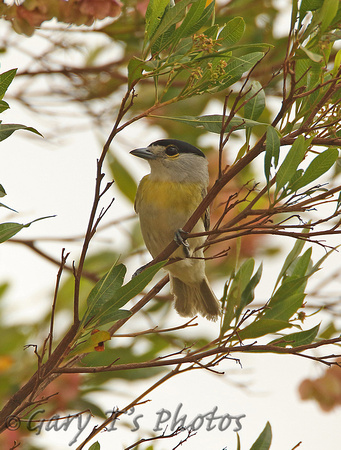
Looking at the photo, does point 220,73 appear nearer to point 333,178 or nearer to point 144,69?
point 144,69

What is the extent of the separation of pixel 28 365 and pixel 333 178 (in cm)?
223

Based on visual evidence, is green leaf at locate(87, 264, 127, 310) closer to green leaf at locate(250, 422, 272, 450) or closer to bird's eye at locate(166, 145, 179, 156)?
green leaf at locate(250, 422, 272, 450)

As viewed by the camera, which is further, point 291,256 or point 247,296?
point 291,256

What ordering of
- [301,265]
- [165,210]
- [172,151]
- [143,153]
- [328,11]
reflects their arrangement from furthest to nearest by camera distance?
[172,151], [143,153], [165,210], [301,265], [328,11]

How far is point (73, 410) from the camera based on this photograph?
12.3 ft

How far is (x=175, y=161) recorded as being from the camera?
4387 millimetres

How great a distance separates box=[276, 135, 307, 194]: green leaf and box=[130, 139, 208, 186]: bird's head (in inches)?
83.4

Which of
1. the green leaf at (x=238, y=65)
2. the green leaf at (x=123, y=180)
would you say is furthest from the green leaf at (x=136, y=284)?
the green leaf at (x=123, y=180)

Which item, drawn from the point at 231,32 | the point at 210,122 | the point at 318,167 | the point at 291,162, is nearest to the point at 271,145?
the point at 291,162

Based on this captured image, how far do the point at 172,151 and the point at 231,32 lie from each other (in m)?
2.32

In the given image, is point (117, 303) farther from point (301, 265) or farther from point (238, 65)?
point (238, 65)

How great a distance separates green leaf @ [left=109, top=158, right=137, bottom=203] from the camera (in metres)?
4.61

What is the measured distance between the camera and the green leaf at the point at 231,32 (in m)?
2.20

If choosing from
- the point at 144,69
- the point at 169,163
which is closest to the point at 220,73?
the point at 144,69
